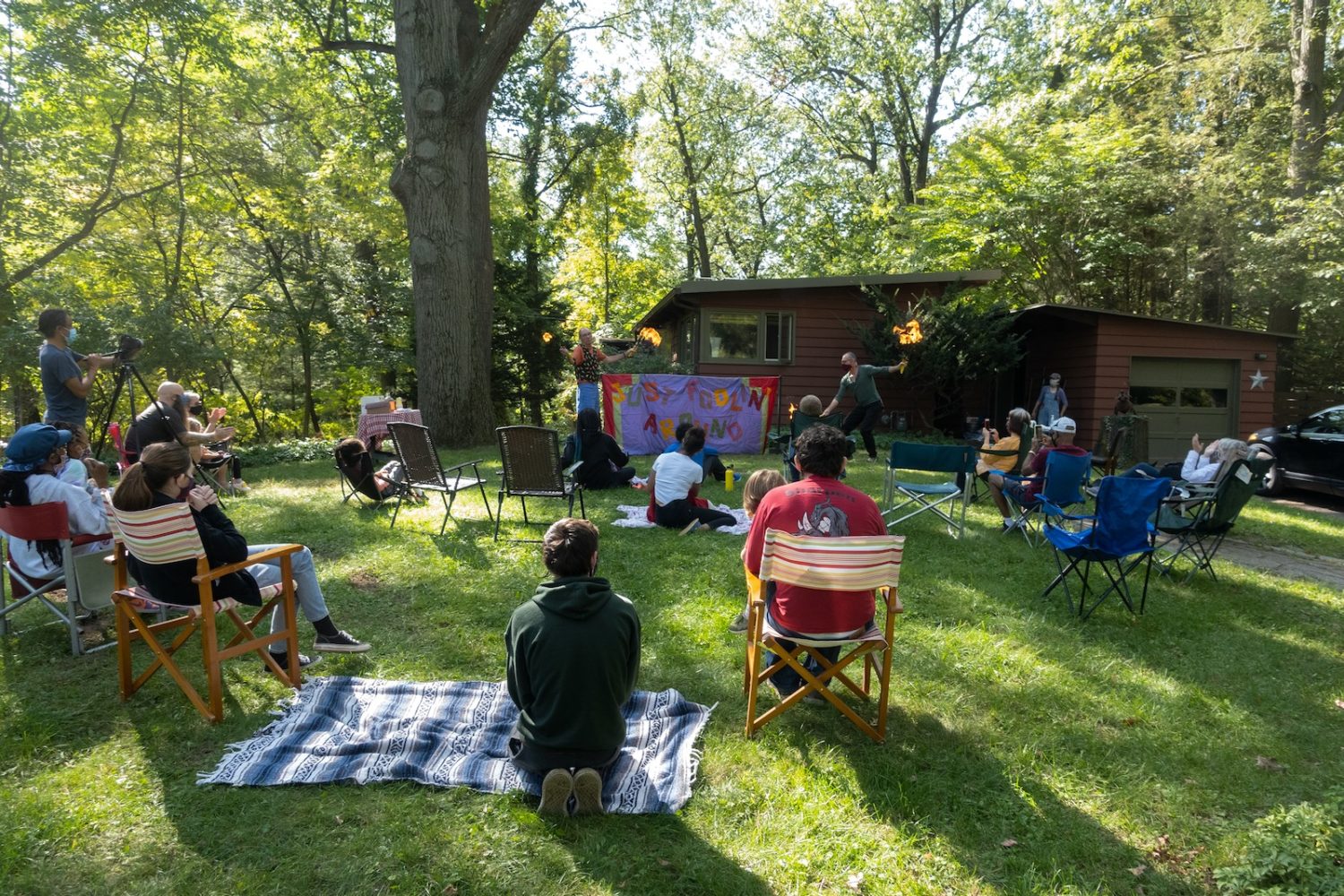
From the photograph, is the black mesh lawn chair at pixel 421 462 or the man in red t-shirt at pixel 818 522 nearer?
the man in red t-shirt at pixel 818 522

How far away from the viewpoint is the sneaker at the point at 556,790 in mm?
2611

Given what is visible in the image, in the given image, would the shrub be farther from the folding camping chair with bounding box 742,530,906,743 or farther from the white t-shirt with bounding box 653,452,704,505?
the white t-shirt with bounding box 653,452,704,505

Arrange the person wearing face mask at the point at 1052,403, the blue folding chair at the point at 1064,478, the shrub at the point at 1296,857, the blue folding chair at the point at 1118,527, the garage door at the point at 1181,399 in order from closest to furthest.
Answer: the shrub at the point at 1296,857 → the blue folding chair at the point at 1118,527 → the blue folding chair at the point at 1064,478 → the person wearing face mask at the point at 1052,403 → the garage door at the point at 1181,399

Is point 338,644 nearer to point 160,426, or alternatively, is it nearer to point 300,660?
point 300,660

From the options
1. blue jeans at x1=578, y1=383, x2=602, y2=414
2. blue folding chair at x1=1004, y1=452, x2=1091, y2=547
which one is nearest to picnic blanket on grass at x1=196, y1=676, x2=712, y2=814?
blue folding chair at x1=1004, y1=452, x2=1091, y2=547

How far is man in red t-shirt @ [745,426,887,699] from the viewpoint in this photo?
3.15 m

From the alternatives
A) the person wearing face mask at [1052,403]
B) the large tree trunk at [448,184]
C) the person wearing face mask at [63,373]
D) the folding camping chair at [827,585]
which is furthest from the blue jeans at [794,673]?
the person wearing face mask at [1052,403]

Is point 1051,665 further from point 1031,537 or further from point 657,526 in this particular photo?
point 657,526

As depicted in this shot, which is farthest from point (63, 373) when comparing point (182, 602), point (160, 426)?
point (182, 602)

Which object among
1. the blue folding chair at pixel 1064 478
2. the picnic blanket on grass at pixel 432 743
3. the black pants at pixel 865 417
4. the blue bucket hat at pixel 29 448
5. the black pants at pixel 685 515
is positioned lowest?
the picnic blanket on grass at pixel 432 743

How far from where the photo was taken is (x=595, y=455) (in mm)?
8805

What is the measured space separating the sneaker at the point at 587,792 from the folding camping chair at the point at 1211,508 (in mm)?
5023

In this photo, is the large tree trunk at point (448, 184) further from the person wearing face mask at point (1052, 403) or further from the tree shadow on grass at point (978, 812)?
the tree shadow on grass at point (978, 812)

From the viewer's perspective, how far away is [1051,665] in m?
4.05
